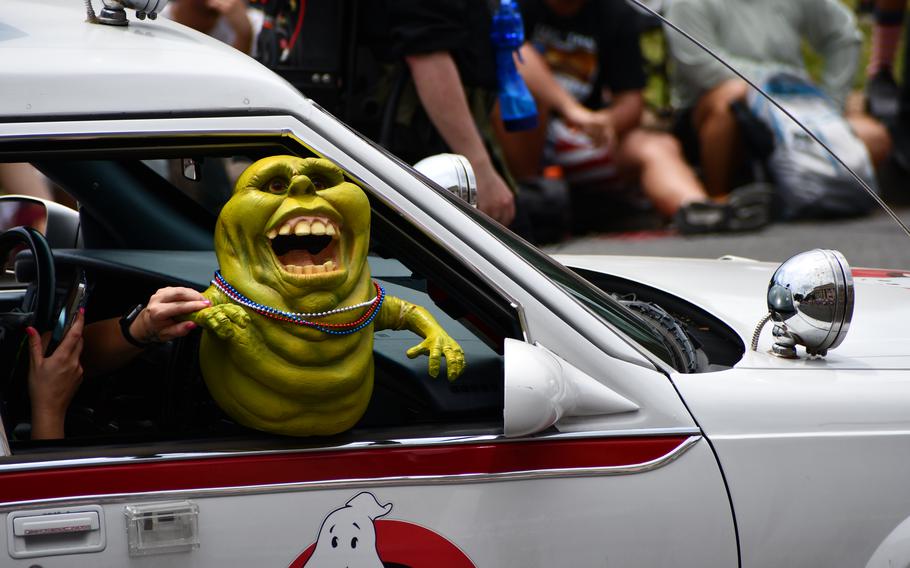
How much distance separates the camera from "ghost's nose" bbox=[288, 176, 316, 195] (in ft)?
6.63

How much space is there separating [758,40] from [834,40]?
2.16 ft

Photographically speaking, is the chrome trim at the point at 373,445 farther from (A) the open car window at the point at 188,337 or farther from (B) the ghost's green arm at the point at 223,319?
(B) the ghost's green arm at the point at 223,319

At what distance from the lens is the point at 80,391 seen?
97.1 inches

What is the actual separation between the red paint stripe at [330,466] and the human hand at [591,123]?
4744 millimetres

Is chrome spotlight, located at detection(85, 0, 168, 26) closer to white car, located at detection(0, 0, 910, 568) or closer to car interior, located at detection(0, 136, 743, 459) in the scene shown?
white car, located at detection(0, 0, 910, 568)

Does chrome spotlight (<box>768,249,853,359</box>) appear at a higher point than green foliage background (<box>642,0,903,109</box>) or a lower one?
higher

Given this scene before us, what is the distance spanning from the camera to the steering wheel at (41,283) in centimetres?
237

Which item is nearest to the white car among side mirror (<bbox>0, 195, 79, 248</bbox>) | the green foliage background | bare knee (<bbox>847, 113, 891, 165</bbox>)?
side mirror (<bbox>0, 195, 79, 248</bbox>)

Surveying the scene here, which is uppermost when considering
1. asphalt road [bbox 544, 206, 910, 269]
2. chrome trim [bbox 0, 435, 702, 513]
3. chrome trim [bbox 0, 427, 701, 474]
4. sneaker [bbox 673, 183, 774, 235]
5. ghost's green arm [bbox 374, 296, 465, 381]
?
ghost's green arm [bbox 374, 296, 465, 381]

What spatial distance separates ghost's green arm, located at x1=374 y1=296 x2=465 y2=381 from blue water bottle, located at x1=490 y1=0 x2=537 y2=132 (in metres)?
2.01

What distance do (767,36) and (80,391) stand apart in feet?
19.7

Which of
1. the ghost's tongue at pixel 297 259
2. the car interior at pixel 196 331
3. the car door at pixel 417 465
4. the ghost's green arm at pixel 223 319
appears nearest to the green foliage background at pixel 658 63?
the car interior at pixel 196 331

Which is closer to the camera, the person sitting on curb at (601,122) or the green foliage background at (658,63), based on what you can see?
the person sitting on curb at (601,122)

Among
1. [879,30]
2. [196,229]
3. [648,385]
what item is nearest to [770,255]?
[879,30]
